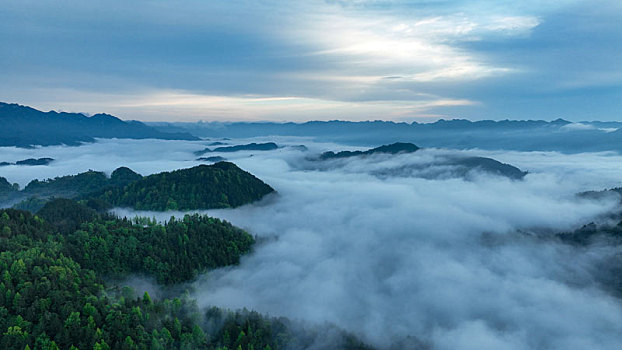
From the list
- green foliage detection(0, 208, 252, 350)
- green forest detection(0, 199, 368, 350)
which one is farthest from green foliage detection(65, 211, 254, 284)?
green foliage detection(0, 208, 252, 350)

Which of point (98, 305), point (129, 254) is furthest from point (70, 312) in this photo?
point (129, 254)

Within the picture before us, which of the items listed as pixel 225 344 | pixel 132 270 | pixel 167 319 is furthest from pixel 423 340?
pixel 132 270

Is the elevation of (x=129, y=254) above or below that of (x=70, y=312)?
below

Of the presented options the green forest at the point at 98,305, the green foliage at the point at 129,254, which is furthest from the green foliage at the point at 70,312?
the green foliage at the point at 129,254

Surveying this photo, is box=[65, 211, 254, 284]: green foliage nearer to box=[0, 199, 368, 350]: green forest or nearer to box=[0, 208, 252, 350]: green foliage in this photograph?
box=[0, 199, 368, 350]: green forest

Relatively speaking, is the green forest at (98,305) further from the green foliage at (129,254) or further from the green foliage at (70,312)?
the green foliage at (129,254)

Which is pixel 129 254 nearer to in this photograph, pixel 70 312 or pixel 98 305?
pixel 98 305

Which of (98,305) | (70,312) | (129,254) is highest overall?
(70,312)

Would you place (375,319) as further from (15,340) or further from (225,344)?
(15,340)
